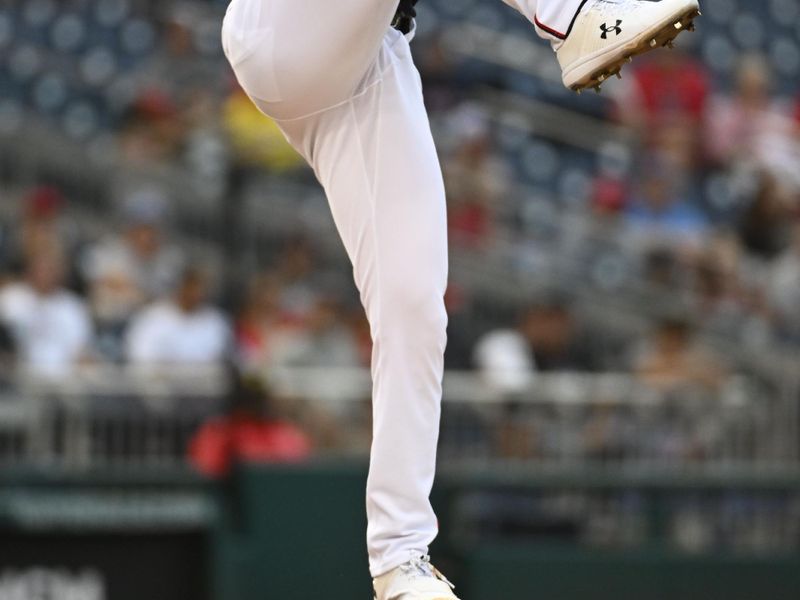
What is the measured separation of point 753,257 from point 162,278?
3681mm

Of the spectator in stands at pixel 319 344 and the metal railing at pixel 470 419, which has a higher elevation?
the spectator in stands at pixel 319 344

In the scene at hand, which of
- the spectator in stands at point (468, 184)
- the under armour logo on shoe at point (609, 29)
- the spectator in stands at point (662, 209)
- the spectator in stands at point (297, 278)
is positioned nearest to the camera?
the under armour logo on shoe at point (609, 29)

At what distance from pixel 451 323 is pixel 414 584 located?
645cm

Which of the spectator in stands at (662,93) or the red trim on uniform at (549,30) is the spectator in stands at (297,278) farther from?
the red trim on uniform at (549,30)

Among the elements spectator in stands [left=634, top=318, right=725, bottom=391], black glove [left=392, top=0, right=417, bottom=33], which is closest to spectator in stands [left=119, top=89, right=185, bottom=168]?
spectator in stands [left=634, top=318, right=725, bottom=391]

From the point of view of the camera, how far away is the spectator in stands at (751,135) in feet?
35.8

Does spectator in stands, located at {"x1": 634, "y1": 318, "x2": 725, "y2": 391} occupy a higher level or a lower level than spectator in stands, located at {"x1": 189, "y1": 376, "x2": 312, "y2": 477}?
higher

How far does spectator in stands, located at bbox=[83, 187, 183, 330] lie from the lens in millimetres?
9148

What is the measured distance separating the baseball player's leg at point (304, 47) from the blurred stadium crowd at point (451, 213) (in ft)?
14.7

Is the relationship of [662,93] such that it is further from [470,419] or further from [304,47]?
[304,47]

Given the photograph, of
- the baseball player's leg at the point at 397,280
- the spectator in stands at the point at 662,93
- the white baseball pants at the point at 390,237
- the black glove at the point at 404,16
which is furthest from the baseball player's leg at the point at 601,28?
the spectator in stands at the point at 662,93

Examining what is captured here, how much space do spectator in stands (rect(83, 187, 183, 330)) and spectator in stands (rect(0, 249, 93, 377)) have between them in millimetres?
241

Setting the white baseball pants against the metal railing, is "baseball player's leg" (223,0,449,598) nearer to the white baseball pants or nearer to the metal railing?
the white baseball pants

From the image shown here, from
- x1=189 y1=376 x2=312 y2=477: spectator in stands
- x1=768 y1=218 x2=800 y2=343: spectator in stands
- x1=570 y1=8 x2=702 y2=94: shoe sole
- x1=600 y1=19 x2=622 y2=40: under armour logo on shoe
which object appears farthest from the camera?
x1=768 y1=218 x2=800 y2=343: spectator in stands
